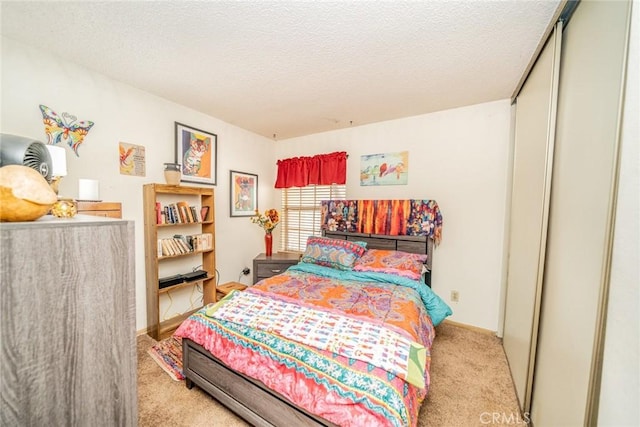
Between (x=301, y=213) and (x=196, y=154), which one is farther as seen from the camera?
(x=301, y=213)

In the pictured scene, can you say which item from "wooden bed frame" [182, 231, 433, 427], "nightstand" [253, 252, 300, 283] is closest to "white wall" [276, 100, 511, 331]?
"nightstand" [253, 252, 300, 283]

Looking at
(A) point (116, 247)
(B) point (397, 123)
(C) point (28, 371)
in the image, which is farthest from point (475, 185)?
(C) point (28, 371)

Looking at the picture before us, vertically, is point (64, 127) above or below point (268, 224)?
above

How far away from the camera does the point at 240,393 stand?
4.56 feet

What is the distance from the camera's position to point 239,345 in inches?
54.9

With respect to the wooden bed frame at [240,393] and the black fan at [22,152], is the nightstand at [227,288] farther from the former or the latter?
the black fan at [22,152]

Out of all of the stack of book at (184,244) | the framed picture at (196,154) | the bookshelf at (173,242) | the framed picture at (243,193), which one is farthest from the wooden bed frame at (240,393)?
the framed picture at (243,193)

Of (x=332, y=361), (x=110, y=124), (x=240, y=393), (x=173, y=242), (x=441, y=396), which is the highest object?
(x=110, y=124)

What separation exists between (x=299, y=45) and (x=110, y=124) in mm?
1894

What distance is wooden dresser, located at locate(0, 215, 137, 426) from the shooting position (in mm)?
471

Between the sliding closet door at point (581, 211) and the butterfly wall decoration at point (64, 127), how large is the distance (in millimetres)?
3279

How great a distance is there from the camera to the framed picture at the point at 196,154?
→ 2691 mm

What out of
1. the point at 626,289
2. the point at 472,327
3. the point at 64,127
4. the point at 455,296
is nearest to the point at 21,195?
the point at 626,289

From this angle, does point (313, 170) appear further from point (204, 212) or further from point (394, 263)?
point (394, 263)
